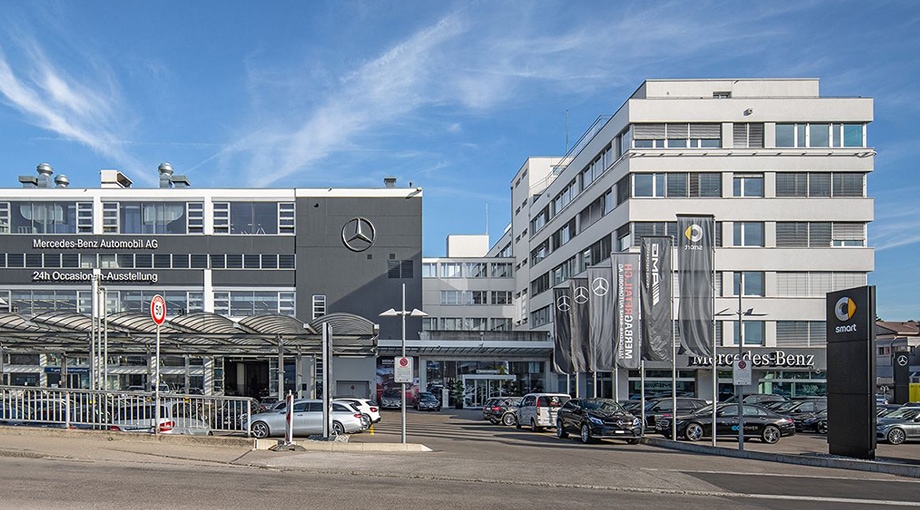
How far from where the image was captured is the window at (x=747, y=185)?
50.5 metres

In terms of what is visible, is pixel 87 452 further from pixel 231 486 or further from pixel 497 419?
pixel 497 419

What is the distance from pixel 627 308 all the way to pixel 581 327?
409cm

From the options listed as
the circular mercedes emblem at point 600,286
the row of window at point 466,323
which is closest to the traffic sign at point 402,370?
the circular mercedes emblem at point 600,286

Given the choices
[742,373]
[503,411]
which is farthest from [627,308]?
[503,411]

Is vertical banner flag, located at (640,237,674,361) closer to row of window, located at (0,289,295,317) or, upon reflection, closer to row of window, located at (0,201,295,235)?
row of window, located at (0,289,295,317)

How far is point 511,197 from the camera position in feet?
312

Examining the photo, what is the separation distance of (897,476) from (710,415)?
11761 mm

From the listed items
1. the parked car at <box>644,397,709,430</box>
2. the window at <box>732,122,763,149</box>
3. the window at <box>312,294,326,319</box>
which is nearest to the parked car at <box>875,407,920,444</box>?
the parked car at <box>644,397,709,430</box>

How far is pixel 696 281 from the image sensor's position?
2900 cm

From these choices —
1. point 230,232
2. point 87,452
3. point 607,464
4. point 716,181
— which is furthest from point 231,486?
point 230,232

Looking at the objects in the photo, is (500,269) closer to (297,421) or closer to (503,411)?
(503,411)

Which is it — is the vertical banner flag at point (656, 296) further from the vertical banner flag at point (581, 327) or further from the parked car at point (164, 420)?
the parked car at point (164, 420)

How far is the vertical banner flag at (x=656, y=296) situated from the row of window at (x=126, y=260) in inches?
1500

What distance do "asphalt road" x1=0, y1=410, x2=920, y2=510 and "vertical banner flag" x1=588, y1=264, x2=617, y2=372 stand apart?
12207 millimetres
